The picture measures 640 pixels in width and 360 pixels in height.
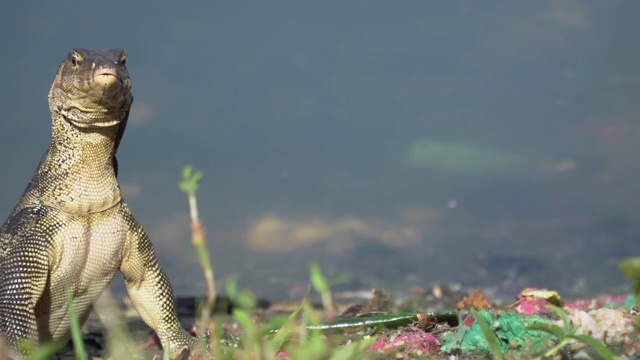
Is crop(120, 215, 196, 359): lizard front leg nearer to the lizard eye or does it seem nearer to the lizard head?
the lizard head

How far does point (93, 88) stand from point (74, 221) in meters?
1.03

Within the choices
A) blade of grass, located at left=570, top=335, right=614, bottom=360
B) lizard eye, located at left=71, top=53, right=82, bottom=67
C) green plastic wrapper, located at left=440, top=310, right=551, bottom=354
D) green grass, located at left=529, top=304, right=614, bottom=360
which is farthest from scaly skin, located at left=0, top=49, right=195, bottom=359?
blade of grass, located at left=570, top=335, right=614, bottom=360

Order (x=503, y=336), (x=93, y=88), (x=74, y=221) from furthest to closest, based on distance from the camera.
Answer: (x=74, y=221) < (x=93, y=88) < (x=503, y=336)

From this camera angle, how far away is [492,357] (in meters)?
4.68

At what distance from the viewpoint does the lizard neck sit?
21.6ft

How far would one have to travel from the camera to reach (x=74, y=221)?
6551 millimetres

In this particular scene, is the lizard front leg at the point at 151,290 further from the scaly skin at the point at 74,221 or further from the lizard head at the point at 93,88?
the lizard head at the point at 93,88

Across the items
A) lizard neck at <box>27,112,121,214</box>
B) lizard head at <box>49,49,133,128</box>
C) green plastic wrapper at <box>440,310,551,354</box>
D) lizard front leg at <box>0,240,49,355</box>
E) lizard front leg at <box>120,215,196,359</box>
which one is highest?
lizard head at <box>49,49,133,128</box>

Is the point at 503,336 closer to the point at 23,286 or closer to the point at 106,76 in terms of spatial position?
the point at 106,76

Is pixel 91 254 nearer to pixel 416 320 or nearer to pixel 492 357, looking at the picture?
pixel 416 320

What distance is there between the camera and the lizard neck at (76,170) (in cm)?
657

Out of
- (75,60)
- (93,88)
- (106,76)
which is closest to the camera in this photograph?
(106,76)

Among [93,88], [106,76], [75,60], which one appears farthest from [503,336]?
[75,60]

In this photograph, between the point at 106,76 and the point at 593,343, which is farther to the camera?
the point at 106,76
